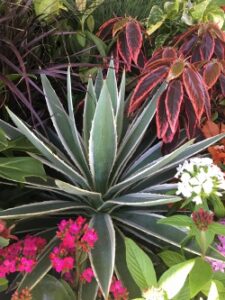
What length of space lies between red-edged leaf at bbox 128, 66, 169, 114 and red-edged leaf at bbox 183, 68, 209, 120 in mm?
71

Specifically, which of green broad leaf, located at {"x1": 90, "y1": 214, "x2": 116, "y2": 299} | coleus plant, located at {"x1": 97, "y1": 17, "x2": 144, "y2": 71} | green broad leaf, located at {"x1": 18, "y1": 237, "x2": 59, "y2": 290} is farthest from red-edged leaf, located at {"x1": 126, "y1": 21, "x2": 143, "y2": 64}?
green broad leaf, located at {"x1": 18, "y1": 237, "x2": 59, "y2": 290}

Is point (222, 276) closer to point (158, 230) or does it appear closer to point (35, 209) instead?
point (158, 230)

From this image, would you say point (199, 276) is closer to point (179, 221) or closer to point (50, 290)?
point (179, 221)

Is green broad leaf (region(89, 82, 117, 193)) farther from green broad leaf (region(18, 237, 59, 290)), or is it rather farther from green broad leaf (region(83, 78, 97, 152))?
green broad leaf (region(18, 237, 59, 290))

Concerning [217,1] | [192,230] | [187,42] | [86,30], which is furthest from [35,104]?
[217,1]

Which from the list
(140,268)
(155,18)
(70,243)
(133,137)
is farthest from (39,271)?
(155,18)

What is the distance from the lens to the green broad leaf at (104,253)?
3.79 ft

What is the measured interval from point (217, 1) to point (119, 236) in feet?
4.46

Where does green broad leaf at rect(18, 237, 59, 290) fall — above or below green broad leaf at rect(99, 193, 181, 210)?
below

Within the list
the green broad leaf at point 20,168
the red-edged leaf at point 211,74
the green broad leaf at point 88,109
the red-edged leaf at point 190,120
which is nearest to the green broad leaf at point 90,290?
the green broad leaf at point 20,168

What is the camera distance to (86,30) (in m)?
1.91

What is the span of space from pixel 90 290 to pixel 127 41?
32.4 inches

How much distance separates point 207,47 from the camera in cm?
163

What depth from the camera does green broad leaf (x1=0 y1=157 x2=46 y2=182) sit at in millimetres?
1333
